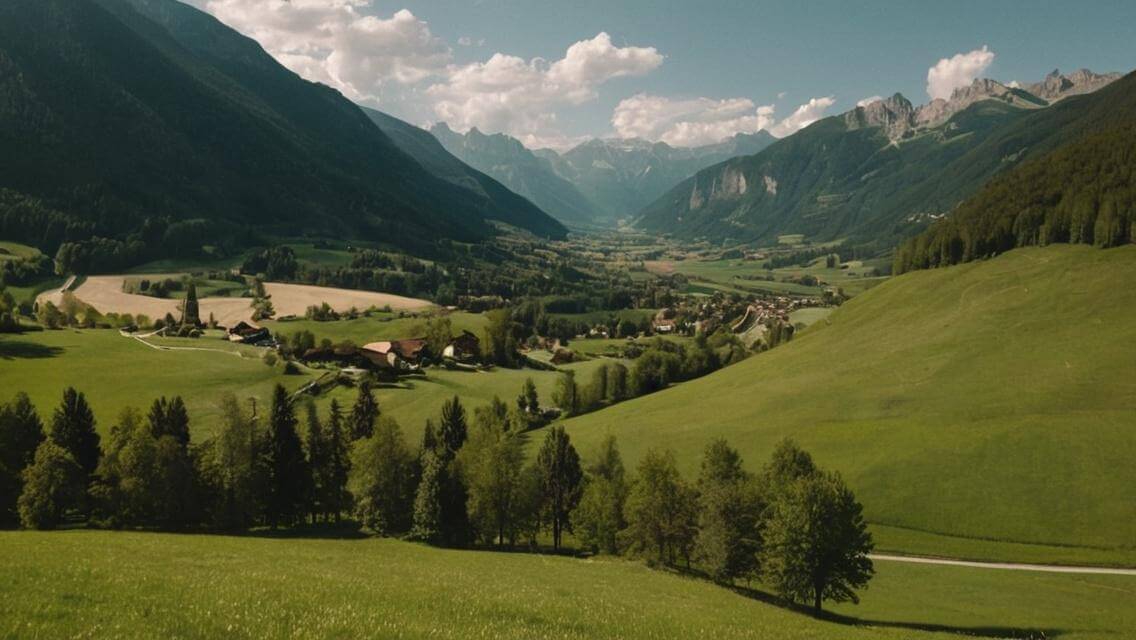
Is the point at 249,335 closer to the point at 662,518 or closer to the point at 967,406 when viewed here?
the point at 662,518

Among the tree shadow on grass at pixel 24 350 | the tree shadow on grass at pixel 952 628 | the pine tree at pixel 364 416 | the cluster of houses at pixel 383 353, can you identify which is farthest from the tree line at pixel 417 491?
the cluster of houses at pixel 383 353

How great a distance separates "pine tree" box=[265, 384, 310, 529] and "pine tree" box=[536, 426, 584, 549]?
80.6ft

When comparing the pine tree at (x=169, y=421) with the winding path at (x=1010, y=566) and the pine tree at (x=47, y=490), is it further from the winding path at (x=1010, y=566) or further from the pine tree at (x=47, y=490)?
the winding path at (x=1010, y=566)

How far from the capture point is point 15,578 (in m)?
16.5

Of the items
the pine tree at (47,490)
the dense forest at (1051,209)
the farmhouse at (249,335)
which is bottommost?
the pine tree at (47,490)

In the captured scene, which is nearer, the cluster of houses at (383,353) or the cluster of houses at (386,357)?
the cluster of houses at (386,357)

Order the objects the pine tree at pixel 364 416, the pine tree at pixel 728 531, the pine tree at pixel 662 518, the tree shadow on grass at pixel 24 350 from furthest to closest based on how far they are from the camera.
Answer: the tree shadow on grass at pixel 24 350 → the pine tree at pixel 364 416 → the pine tree at pixel 662 518 → the pine tree at pixel 728 531

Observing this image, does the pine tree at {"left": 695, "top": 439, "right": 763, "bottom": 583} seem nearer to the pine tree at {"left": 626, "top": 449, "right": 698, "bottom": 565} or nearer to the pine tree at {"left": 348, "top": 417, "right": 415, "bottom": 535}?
the pine tree at {"left": 626, "top": 449, "right": 698, "bottom": 565}

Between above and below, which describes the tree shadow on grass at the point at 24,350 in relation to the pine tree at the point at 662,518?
above

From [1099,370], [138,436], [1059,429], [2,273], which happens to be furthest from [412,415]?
[2,273]

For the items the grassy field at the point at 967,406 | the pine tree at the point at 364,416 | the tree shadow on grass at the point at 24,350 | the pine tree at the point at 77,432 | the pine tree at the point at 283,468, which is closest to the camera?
the pine tree at the point at 283,468

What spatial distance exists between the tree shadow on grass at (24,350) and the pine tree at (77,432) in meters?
58.6

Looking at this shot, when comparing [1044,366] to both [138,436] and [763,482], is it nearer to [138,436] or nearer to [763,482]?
[763,482]

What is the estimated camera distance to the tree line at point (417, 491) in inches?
1756
